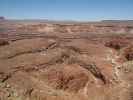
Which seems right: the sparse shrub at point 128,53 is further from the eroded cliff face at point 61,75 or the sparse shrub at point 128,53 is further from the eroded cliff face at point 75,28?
the eroded cliff face at point 75,28

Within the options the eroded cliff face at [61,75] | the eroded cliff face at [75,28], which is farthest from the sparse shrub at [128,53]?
the eroded cliff face at [75,28]

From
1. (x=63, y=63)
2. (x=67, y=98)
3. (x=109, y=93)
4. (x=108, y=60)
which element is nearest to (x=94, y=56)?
(x=108, y=60)

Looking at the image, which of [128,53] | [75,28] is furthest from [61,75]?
[75,28]

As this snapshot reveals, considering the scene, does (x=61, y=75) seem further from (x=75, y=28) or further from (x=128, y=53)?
(x=75, y=28)

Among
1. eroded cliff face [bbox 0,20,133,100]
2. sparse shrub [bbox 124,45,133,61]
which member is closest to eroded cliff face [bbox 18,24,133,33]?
sparse shrub [bbox 124,45,133,61]

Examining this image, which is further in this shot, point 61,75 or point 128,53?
point 128,53

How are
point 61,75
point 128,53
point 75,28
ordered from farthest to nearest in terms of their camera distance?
point 75,28, point 128,53, point 61,75

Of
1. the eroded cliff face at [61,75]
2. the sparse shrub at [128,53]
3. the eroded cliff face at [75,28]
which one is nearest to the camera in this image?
the eroded cliff face at [61,75]

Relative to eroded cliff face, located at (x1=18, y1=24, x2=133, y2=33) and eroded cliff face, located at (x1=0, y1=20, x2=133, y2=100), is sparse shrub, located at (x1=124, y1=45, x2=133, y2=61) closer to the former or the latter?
eroded cliff face, located at (x1=0, y1=20, x2=133, y2=100)

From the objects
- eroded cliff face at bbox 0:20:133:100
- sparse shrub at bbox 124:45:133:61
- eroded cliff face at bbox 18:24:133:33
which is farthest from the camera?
eroded cliff face at bbox 18:24:133:33

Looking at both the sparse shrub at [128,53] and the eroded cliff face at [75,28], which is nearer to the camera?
the sparse shrub at [128,53]

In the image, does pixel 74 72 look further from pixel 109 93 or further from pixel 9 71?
pixel 9 71
